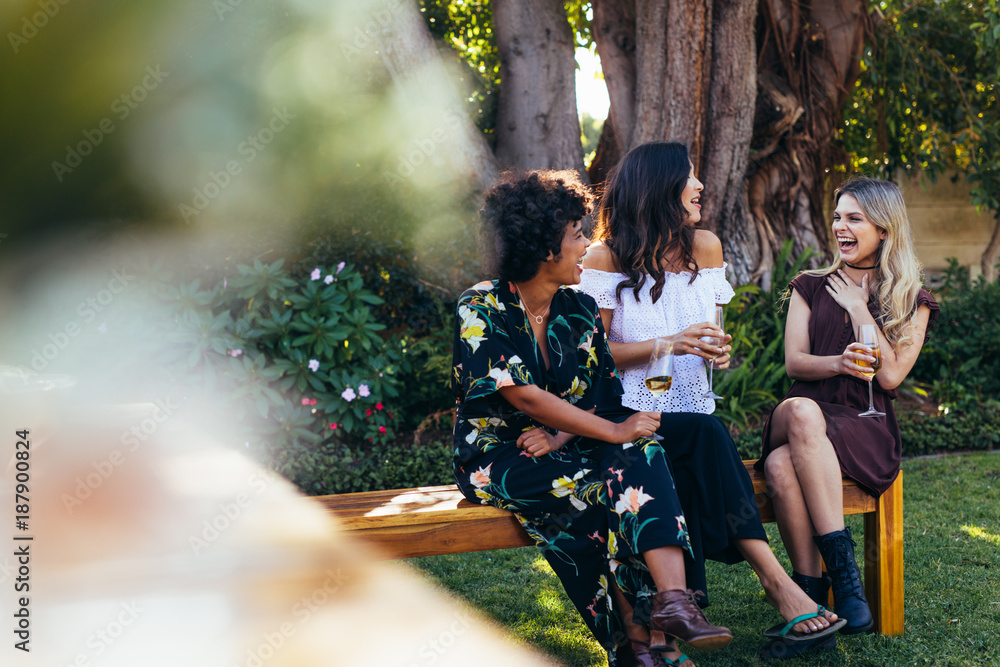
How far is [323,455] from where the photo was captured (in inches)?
189

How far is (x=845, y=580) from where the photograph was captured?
8.57ft

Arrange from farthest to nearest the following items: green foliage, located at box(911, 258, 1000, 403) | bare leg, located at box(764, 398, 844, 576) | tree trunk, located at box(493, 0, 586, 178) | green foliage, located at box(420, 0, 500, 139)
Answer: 1. green foliage, located at box(420, 0, 500, 139)
2. green foliage, located at box(911, 258, 1000, 403)
3. tree trunk, located at box(493, 0, 586, 178)
4. bare leg, located at box(764, 398, 844, 576)


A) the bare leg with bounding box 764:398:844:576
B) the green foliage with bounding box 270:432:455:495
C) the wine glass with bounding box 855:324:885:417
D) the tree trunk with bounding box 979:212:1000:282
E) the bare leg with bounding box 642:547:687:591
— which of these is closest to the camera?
the bare leg with bounding box 642:547:687:591

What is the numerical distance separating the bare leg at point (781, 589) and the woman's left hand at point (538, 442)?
0.67m

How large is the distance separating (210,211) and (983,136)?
668 centimetres

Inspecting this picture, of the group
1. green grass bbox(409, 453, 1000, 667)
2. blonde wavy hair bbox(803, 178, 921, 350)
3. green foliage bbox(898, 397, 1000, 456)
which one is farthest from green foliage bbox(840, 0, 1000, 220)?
blonde wavy hair bbox(803, 178, 921, 350)

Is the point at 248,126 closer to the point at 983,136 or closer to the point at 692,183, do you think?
the point at 692,183

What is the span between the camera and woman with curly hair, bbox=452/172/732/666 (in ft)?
7.73

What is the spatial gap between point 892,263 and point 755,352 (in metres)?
2.91

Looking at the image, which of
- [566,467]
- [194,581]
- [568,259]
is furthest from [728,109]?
[194,581]

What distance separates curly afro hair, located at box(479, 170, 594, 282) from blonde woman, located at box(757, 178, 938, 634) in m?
1.07

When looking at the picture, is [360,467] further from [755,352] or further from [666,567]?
[755,352]

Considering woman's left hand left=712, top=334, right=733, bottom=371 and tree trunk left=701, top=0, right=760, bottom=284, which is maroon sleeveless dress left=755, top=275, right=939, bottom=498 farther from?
tree trunk left=701, top=0, right=760, bottom=284

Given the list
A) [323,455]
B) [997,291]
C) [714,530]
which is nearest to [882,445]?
[714,530]
